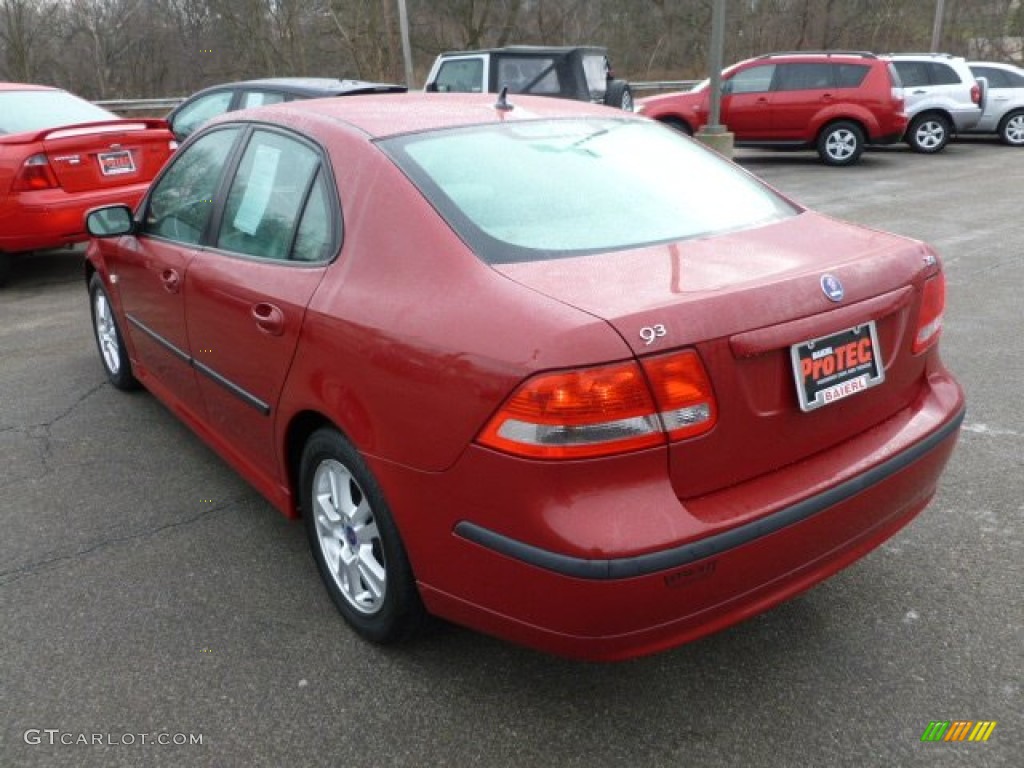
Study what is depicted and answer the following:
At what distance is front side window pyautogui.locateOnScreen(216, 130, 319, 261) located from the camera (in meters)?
2.79

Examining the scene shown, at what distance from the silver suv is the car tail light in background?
1595 cm

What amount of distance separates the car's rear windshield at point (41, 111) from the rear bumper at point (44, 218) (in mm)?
891

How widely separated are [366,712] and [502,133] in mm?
1785

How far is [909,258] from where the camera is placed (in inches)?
94.9

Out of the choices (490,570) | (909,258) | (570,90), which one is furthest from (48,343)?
(570,90)

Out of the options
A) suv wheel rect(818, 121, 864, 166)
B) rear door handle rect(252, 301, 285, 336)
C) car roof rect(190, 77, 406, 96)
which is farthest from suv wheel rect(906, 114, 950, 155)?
rear door handle rect(252, 301, 285, 336)

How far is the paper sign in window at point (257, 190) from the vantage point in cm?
300

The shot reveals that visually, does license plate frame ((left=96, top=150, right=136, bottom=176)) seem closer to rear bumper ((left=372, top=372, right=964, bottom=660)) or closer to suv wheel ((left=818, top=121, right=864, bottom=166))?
rear bumper ((left=372, top=372, right=964, bottom=660))

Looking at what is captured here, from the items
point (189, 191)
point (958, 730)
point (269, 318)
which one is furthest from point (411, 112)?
point (958, 730)

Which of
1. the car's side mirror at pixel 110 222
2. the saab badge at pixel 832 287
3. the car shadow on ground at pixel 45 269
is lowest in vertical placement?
the car shadow on ground at pixel 45 269

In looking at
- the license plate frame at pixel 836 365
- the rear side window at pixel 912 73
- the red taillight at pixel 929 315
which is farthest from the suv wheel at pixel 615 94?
the license plate frame at pixel 836 365

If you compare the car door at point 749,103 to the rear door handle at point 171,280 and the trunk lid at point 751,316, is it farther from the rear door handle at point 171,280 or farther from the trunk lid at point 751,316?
the trunk lid at point 751,316

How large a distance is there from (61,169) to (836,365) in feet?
22.2

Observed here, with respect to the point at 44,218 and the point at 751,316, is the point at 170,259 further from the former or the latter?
the point at 44,218
